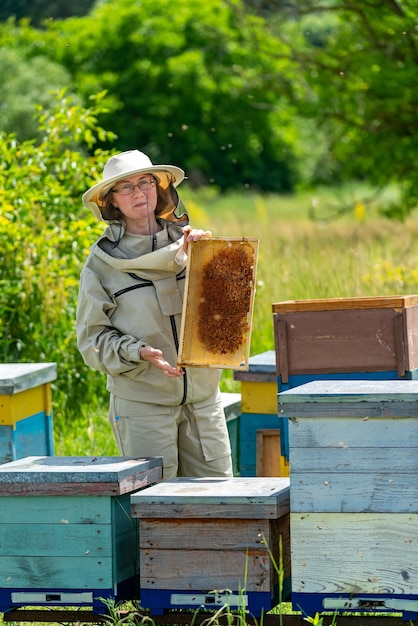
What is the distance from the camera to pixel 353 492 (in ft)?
10.7

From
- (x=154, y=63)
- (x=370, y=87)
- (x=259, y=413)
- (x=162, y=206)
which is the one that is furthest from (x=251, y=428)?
(x=154, y=63)

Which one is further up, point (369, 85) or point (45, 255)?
point (369, 85)

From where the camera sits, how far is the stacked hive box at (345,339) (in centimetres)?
403

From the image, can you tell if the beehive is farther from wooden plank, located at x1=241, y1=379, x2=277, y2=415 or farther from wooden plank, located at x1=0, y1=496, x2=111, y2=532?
wooden plank, located at x1=241, y1=379, x2=277, y2=415

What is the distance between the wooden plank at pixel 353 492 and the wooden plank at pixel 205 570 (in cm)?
25

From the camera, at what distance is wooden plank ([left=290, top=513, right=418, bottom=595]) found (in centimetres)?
322

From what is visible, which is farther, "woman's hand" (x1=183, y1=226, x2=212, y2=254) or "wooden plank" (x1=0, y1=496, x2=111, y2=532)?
"woman's hand" (x1=183, y1=226, x2=212, y2=254)

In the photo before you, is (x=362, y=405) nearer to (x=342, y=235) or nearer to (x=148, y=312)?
(x=148, y=312)

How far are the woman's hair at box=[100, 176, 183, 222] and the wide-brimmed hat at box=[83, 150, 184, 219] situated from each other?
2cm

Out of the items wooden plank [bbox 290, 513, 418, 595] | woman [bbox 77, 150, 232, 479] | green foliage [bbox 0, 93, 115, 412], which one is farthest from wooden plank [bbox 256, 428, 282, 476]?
green foliage [bbox 0, 93, 115, 412]

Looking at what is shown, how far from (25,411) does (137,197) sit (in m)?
1.26

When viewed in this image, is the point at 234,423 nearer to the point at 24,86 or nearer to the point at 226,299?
the point at 226,299

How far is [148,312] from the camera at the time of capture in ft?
13.2

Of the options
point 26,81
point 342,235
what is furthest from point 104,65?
point 342,235
